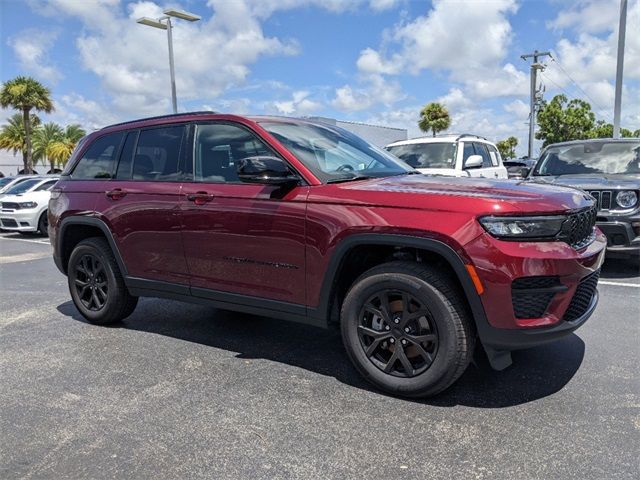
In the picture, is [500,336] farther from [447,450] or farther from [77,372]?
[77,372]

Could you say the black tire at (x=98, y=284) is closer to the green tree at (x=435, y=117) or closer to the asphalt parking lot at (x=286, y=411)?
the asphalt parking lot at (x=286, y=411)

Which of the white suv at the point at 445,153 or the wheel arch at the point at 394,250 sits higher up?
the white suv at the point at 445,153

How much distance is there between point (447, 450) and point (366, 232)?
1.31m

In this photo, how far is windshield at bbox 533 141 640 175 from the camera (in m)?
7.71

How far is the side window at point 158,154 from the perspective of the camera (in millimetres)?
4496

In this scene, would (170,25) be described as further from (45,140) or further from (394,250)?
(45,140)

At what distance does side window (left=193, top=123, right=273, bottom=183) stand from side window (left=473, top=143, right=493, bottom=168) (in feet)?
25.9

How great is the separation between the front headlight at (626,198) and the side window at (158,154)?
5.11m

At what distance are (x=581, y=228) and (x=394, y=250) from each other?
1152 millimetres

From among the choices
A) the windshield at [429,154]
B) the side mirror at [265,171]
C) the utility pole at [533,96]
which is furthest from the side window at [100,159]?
the utility pole at [533,96]

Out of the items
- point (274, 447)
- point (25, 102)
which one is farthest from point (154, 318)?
point (25, 102)

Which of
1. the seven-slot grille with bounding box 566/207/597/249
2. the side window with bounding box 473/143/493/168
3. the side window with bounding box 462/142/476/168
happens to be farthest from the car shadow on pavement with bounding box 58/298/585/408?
the side window with bounding box 473/143/493/168

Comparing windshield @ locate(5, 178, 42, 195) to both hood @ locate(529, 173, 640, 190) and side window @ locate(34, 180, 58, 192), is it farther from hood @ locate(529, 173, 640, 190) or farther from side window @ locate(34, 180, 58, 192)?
hood @ locate(529, 173, 640, 190)

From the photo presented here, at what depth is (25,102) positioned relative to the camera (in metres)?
34.0
